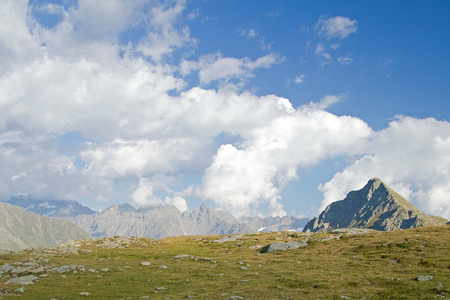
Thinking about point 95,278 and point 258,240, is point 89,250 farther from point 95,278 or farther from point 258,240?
point 258,240

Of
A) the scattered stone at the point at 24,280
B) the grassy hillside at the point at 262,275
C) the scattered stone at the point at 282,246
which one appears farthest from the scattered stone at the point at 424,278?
the scattered stone at the point at 24,280

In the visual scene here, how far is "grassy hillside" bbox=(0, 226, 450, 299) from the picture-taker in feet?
97.8

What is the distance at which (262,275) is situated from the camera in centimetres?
3875

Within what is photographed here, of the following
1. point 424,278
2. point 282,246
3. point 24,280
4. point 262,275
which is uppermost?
point 282,246

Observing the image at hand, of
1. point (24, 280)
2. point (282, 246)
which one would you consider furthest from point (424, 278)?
point (24, 280)

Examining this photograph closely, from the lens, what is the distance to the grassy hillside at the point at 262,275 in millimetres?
29797

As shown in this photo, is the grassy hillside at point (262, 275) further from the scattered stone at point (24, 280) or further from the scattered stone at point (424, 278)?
the scattered stone at point (24, 280)

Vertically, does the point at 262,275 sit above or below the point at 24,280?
below

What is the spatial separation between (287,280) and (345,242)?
32911mm

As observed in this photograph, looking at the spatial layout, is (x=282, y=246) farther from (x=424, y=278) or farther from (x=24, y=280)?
(x=24, y=280)

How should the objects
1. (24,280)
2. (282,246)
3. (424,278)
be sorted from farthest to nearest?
(282,246) < (24,280) < (424,278)

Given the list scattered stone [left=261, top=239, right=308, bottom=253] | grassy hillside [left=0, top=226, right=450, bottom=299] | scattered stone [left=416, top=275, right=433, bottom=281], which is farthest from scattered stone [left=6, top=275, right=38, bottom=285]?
scattered stone [left=416, top=275, right=433, bottom=281]

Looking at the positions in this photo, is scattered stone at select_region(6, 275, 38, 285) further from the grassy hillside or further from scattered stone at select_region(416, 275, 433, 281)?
scattered stone at select_region(416, 275, 433, 281)

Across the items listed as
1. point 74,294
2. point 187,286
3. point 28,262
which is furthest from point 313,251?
point 28,262
